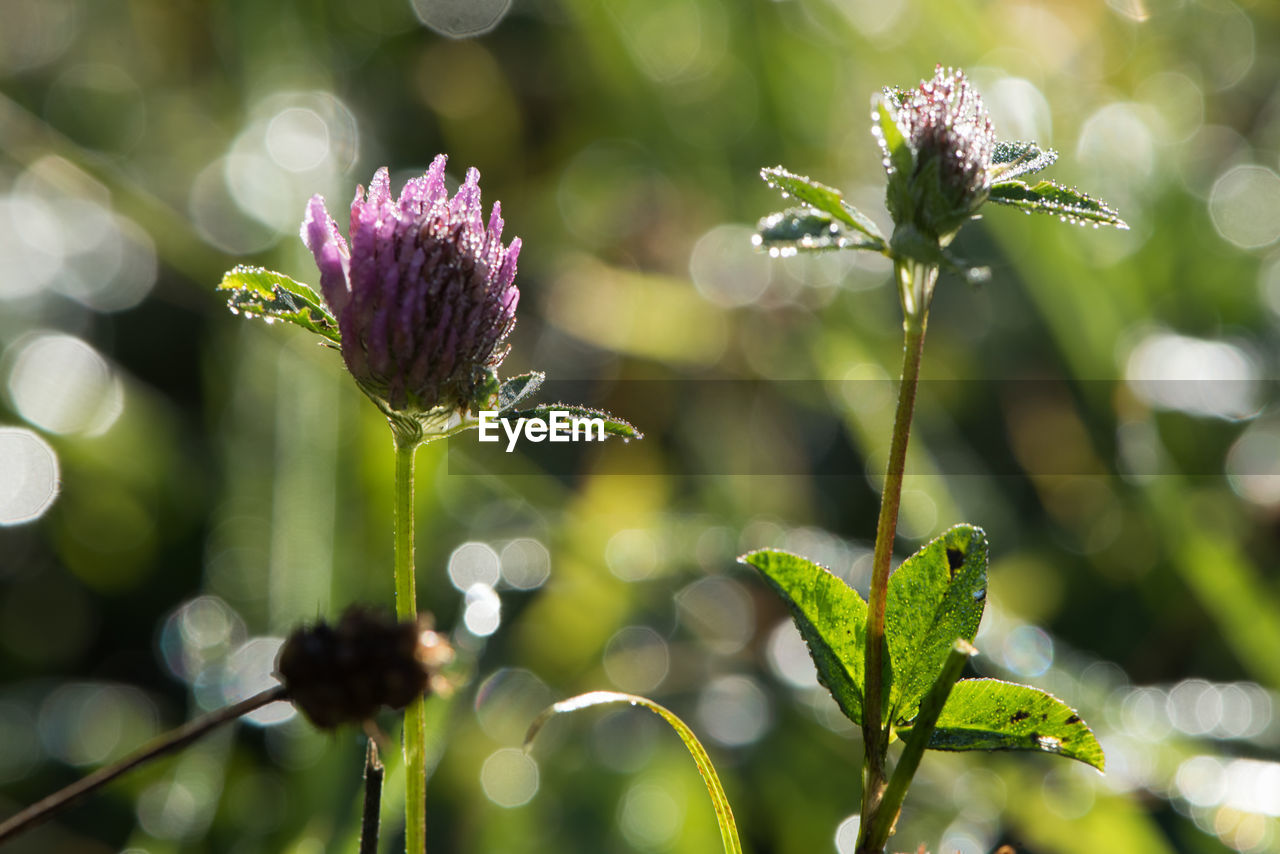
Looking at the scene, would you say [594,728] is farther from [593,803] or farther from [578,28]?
[578,28]

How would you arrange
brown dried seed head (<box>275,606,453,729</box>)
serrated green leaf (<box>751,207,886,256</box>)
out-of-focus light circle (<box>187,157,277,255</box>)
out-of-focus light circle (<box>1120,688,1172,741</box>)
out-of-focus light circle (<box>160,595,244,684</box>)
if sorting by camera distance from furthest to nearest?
out-of-focus light circle (<box>187,157,277,255</box>) < out-of-focus light circle (<box>160,595,244,684</box>) < out-of-focus light circle (<box>1120,688,1172,741</box>) < serrated green leaf (<box>751,207,886,256</box>) < brown dried seed head (<box>275,606,453,729</box>)

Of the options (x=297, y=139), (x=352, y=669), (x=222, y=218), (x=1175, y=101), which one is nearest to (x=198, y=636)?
(x=222, y=218)

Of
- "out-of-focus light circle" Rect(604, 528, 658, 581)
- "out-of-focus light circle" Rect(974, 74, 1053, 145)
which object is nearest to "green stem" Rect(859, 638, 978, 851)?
"out-of-focus light circle" Rect(604, 528, 658, 581)

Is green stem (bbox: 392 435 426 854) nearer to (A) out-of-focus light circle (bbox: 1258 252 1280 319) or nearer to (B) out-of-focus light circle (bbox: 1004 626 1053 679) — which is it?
(B) out-of-focus light circle (bbox: 1004 626 1053 679)

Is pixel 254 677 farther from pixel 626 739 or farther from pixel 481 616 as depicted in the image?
pixel 626 739

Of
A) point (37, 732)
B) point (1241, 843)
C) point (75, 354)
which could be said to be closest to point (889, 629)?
point (1241, 843)

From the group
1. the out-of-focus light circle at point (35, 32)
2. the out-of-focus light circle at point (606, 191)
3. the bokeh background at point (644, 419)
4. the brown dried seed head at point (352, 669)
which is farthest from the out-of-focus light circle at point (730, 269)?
the brown dried seed head at point (352, 669)
